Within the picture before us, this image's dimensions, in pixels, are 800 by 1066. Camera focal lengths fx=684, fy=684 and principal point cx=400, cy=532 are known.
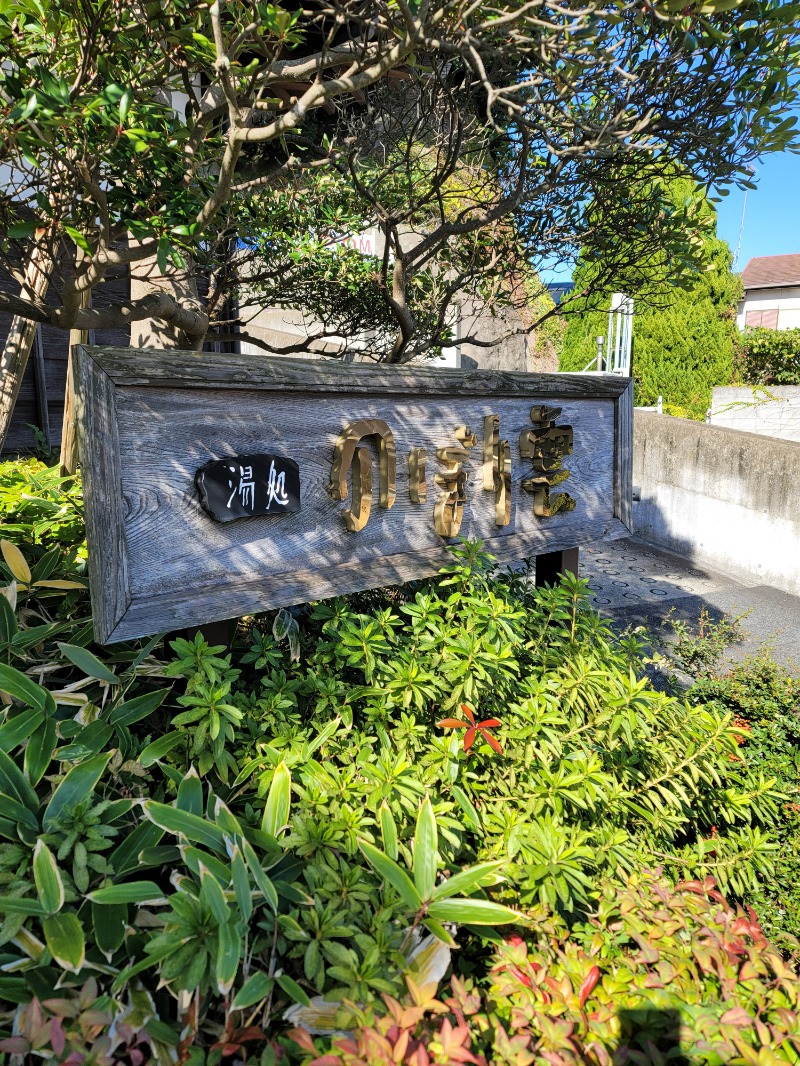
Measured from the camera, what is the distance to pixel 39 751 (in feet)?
5.49

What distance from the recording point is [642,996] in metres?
1.51

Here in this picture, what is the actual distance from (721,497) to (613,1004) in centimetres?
686

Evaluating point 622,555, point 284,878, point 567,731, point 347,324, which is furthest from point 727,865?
point 622,555

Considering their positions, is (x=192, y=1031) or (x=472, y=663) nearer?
(x=192, y=1031)

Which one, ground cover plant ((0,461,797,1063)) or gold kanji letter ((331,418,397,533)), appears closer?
ground cover plant ((0,461,797,1063))

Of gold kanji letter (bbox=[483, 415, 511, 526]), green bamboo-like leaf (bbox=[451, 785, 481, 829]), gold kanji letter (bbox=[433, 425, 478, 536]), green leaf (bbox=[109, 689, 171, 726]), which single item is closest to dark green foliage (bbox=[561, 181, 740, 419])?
gold kanji letter (bbox=[483, 415, 511, 526])

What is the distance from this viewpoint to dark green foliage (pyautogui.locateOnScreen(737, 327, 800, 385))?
11.5m

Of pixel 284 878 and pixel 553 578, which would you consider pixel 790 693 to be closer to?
pixel 553 578

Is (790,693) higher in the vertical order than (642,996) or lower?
lower

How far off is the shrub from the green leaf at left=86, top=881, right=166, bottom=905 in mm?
405

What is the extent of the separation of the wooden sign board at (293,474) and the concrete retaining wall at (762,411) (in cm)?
797

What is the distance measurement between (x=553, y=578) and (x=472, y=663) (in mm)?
1274

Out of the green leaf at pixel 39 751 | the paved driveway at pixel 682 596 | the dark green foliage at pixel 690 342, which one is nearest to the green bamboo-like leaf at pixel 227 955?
the green leaf at pixel 39 751

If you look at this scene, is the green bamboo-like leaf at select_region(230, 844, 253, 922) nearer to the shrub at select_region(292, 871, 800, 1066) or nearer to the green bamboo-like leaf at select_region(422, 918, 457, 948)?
the shrub at select_region(292, 871, 800, 1066)
